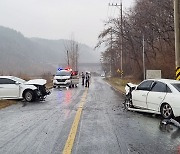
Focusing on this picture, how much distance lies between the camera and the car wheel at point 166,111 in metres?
11.6

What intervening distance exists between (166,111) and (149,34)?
35500 millimetres

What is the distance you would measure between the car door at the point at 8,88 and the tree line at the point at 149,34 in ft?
62.1

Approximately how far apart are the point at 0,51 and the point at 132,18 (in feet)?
406

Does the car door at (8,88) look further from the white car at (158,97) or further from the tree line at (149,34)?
the tree line at (149,34)

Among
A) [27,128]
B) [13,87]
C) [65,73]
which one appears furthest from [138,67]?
[27,128]

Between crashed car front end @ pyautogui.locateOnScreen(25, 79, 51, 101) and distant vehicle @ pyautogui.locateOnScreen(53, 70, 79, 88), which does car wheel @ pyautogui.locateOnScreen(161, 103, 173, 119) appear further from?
distant vehicle @ pyautogui.locateOnScreen(53, 70, 79, 88)

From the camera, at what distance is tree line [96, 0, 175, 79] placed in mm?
36688

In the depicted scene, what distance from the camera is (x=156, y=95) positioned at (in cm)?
1254

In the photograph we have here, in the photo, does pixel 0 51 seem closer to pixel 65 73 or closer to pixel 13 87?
pixel 65 73

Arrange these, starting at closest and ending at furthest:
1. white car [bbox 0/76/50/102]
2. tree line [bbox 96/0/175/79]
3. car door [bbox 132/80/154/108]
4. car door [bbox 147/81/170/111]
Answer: car door [bbox 147/81/170/111]
car door [bbox 132/80/154/108]
white car [bbox 0/76/50/102]
tree line [bbox 96/0/175/79]

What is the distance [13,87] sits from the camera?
1917 cm

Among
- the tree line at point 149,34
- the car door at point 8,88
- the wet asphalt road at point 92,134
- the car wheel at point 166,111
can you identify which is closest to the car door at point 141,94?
the wet asphalt road at point 92,134

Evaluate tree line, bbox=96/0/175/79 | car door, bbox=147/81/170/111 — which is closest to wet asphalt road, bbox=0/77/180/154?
car door, bbox=147/81/170/111

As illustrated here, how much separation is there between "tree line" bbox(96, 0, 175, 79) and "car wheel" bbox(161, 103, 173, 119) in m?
21.9
